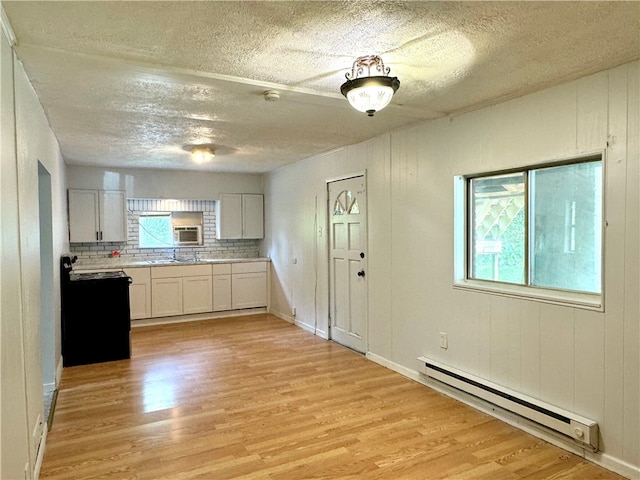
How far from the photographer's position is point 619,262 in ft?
8.07

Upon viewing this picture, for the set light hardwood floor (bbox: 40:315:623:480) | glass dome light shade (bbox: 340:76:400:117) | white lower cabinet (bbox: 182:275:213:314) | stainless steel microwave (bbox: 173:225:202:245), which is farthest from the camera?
stainless steel microwave (bbox: 173:225:202:245)

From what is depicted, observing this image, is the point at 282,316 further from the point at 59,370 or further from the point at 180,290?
the point at 59,370

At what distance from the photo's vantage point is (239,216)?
7.23 meters

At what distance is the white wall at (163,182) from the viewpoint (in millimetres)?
6223

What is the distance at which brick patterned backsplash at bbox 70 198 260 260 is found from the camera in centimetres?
646

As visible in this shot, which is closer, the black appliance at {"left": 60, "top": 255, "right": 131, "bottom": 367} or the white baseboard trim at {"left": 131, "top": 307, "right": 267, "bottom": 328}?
the black appliance at {"left": 60, "top": 255, "right": 131, "bottom": 367}

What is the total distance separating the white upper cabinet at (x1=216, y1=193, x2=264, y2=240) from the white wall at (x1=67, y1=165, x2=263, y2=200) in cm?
13

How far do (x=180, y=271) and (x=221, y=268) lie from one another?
624 millimetres

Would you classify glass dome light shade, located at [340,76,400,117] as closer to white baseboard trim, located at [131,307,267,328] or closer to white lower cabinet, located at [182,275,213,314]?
white lower cabinet, located at [182,275,213,314]

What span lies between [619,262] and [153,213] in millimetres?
6239

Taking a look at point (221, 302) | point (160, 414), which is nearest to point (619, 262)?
point (160, 414)

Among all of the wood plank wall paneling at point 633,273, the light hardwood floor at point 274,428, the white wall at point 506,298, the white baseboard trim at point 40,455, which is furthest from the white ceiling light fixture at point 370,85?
the white baseboard trim at point 40,455

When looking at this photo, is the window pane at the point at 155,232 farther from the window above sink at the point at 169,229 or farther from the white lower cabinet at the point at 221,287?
the white lower cabinet at the point at 221,287

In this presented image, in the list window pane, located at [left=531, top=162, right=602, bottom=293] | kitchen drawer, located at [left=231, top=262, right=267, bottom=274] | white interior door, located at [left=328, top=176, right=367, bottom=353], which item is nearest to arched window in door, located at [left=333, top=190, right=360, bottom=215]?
white interior door, located at [left=328, top=176, right=367, bottom=353]
